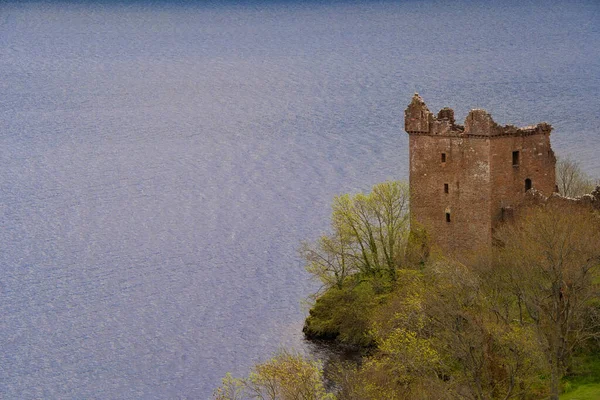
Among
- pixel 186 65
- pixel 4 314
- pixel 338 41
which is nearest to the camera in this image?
pixel 4 314

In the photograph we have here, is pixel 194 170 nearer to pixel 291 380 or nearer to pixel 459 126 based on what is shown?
pixel 459 126

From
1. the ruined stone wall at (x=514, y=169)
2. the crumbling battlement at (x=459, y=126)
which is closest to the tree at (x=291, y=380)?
the ruined stone wall at (x=514, y=169)

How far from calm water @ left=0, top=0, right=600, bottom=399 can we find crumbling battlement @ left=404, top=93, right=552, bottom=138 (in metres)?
12.0

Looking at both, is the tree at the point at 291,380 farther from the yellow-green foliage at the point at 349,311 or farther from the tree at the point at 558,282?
the yellow-green foliage at the point at 349,311

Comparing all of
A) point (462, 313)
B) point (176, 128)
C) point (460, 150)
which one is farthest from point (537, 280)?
point (176, 128)

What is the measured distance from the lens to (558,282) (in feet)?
195

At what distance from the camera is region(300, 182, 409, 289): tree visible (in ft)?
244

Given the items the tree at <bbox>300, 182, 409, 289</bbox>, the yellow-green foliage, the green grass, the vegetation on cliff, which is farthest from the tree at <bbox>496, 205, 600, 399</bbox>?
the tree at <bbox>300, 182, 409, 289</bbox>

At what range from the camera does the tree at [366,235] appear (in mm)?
74312

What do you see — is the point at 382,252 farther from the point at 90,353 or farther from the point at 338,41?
the point at 338,41

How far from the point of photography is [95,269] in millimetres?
90688

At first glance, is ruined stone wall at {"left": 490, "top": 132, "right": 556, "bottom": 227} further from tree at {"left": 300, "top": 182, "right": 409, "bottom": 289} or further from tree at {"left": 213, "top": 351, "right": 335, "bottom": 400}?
tree at {"left": 213, "top": 351, "right": 335, "bottom": 400}

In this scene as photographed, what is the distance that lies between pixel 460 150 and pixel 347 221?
6.81 meters

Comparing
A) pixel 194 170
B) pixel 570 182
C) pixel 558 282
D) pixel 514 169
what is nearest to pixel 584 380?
pixel 558 282
